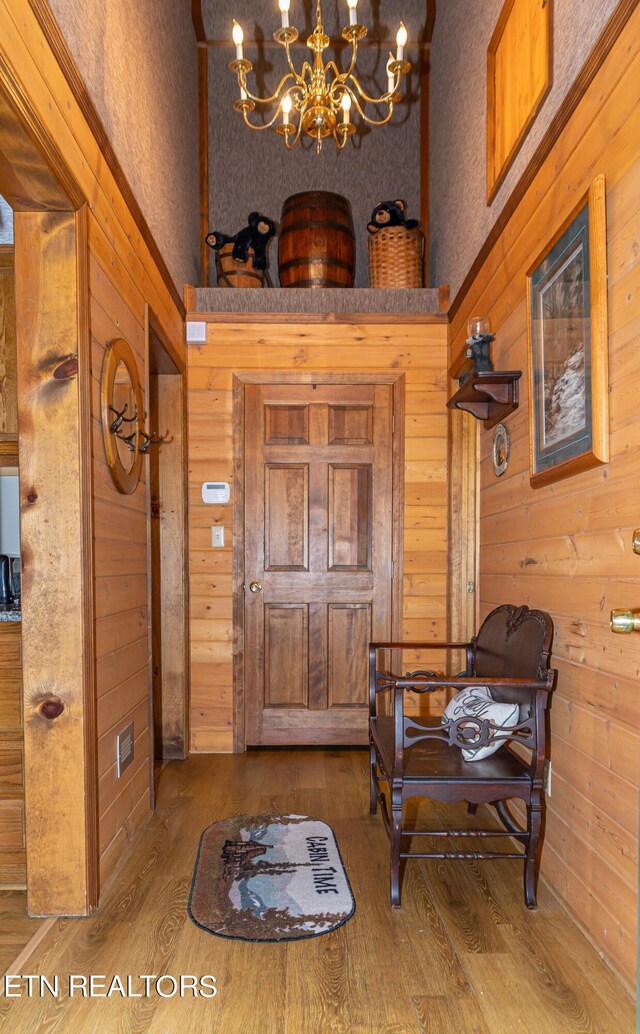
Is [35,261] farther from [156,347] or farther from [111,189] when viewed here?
[156,347]

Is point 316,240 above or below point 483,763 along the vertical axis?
above

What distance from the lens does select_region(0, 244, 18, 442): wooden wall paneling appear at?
219cm

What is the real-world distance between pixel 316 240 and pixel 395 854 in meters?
2.91

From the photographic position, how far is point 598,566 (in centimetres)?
183

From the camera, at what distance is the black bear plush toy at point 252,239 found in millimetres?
3840

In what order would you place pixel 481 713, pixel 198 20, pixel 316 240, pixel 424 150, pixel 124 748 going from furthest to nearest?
pixel 424 150 < pixel 198 20 < pixel 316 240 < pixel 124 748 < pixel 481 713

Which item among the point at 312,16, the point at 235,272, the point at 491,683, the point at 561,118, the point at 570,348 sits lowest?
the point at 491,683

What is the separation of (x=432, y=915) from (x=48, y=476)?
1620mm

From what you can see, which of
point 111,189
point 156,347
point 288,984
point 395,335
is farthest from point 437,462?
point 288,984

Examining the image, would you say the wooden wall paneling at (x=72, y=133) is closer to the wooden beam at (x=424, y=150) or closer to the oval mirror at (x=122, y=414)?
the oval mirror at (x=122, y=414)

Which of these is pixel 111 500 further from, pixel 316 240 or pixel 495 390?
pixel 316 240

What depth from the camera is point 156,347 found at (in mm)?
3160

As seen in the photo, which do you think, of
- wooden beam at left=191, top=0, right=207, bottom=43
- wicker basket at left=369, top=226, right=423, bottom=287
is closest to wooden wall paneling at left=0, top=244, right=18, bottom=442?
wicker basket at left=369, top=226, right=423, bottom=287

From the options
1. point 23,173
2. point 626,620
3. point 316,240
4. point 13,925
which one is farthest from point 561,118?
point 13,925
